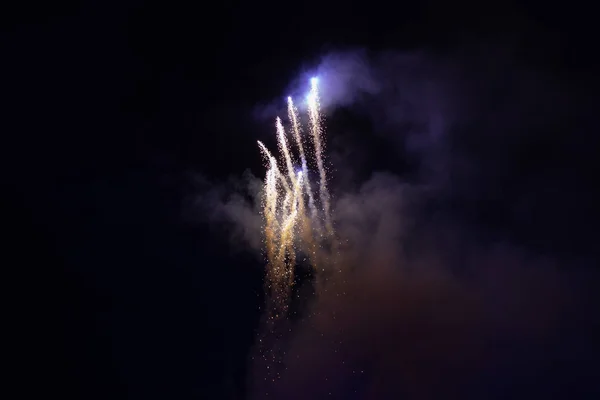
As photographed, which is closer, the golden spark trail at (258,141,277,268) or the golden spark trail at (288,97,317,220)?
the golden spark trail at (288,97,317,220)

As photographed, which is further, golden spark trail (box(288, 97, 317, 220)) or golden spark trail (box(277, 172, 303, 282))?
golden spark trail (box(277, 172, 303, 282))

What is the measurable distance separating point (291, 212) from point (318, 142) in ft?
10.8

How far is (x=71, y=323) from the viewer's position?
2295 cm

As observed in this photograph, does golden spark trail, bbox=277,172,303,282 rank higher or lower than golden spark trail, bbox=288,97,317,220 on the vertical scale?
lower

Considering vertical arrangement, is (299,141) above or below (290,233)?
above

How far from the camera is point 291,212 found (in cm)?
2266

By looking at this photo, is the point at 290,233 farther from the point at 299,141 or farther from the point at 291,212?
the point at 299,141

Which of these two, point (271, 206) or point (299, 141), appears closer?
point (299, 141)

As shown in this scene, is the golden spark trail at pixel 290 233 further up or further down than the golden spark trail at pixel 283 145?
further down

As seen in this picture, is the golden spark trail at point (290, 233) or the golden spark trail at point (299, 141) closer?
the golden spark trail at point (299, 141)

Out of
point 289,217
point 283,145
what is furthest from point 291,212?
point 283,145

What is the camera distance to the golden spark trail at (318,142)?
20594 millimetres

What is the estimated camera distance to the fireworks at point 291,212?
21.4 m

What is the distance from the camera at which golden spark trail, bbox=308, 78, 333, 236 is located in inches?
811
